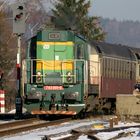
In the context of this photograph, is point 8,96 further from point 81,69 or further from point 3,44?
point 81,69

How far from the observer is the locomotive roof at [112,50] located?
82.5 ft

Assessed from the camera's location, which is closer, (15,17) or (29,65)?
(29,65)

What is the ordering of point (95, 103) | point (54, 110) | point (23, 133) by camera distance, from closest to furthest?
point (23, 133), point (54, 110), point (95, 103)

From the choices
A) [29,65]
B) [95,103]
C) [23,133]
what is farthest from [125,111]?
[23,133]

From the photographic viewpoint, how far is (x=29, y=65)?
23375mm

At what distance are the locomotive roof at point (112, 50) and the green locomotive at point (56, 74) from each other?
1.37m

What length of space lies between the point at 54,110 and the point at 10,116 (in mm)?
4120

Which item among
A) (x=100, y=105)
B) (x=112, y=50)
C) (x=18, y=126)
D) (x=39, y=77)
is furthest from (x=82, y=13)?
(x=18, y=126)

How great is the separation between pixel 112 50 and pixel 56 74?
498cm

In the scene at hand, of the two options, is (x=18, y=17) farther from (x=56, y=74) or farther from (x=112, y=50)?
(x=112, y=50)

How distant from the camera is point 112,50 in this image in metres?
27.0

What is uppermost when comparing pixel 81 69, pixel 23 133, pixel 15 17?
pixel 15 17

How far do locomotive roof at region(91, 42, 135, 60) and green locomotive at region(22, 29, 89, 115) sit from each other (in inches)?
54.0

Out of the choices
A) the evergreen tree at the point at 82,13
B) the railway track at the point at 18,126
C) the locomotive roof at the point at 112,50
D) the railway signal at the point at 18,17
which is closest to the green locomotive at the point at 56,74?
the railway track at the point at 18,126
